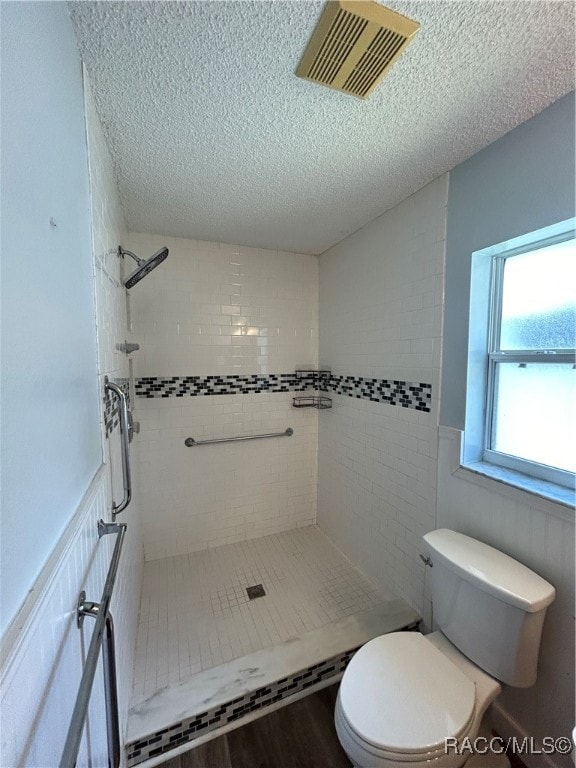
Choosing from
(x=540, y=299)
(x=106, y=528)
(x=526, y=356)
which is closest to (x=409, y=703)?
(x=106, y=528)

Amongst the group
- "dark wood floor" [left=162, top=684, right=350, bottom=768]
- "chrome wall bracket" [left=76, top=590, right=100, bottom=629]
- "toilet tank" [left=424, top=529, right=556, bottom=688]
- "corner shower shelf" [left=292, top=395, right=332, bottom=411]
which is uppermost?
"corner shower shelf" [left=292, top=395, right=332, bottom=411]

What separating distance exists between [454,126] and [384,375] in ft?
3.71

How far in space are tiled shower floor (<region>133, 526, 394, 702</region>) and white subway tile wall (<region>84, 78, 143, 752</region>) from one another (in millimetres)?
170

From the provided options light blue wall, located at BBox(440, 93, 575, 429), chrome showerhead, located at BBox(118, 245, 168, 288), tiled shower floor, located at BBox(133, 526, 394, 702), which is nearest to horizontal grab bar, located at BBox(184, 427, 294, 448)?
tiled shower floor, located at BBox(133, 526, 394, 702)

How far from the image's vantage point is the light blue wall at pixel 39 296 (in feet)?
1.43

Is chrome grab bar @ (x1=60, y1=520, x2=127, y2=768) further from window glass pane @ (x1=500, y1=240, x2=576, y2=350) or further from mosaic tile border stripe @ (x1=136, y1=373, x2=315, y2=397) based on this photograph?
window glass pane @ (x1=500, y1=240, x2=576, y2=350)

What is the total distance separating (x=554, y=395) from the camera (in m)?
1.15

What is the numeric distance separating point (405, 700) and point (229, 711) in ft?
2.56

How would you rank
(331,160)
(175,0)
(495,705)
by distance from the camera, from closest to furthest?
(175,0) < (495,705) < (331,160)

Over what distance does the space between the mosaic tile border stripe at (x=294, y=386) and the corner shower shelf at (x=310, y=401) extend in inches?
2.7

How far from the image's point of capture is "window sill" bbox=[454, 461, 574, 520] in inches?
39.7

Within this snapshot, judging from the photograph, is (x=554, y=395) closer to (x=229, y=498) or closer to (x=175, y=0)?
(x=175, y=0)

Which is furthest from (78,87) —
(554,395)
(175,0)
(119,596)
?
(554,395)

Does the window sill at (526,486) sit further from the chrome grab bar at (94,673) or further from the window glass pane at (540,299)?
the chrome grab bar at (94,673)
